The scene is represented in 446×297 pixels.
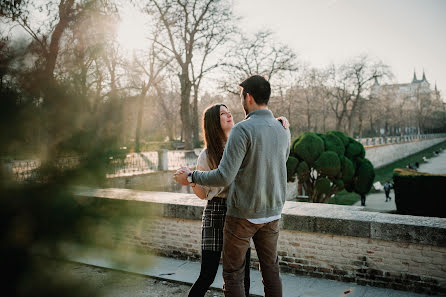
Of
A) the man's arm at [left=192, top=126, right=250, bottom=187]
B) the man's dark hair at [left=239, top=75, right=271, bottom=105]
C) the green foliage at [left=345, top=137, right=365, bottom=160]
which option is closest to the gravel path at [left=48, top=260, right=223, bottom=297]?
the man's arm at [left=192, top=126, right=250, bottom=187]

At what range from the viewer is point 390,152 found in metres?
40.0

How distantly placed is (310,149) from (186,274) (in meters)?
9.68

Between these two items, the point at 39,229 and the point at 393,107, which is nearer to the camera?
the point at 39,229

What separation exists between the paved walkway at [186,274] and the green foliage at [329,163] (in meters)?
9.24

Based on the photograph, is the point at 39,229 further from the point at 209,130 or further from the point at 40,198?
the point at 209,130

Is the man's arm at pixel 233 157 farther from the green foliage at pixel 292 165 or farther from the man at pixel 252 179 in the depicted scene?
the green foliage at pixel 292 165

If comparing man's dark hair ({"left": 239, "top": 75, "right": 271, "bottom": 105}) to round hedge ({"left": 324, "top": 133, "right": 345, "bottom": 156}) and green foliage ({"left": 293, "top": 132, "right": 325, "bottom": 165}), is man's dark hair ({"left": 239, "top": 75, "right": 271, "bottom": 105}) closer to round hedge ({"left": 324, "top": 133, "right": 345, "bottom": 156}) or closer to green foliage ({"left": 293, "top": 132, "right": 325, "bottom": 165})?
green foliage ({"left": 293, "top": 132, "right": 325, "bottom": 165})

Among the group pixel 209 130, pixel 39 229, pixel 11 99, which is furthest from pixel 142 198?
pixel 209 130

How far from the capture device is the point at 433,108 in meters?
74.7

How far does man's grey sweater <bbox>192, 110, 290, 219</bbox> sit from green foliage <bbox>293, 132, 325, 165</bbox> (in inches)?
434

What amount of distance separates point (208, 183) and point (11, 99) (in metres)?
2.47

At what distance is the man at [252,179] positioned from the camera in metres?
2.24

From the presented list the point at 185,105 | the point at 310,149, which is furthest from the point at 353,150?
the point at 185,105

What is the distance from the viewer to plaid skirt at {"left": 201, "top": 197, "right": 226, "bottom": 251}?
2693 millimetres
